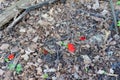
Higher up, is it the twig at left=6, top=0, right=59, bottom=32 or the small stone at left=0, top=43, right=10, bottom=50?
the twig at left=6, top=0, right=59, bottom=32

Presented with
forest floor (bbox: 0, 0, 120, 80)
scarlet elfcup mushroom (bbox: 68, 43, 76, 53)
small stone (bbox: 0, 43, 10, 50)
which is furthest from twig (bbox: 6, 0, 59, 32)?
scarlet elfcup mushroom (bbox: 68, 43, 76, 53)

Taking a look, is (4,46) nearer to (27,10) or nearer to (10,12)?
(10,12)

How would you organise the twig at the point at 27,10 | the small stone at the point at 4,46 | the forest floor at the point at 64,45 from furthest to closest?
the twig at the point at 27,10, the small stone at the point at 4,46, the forest floor at the point at 64,45

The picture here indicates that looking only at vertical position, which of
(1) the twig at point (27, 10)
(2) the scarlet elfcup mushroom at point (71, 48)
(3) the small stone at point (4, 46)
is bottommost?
(2) the scarlet elfcup mushroom at point (71, 48)

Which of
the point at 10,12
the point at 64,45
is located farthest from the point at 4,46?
the point at 64,45

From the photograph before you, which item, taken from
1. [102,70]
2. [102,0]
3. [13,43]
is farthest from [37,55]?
[102,0]

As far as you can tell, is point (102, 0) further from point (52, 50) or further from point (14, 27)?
point (14, 27)

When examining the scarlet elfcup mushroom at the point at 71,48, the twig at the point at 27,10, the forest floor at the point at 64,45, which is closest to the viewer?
the forest floor at the point at 64,45

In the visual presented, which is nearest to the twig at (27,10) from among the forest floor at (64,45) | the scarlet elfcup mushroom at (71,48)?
the forest floor at (64,45)

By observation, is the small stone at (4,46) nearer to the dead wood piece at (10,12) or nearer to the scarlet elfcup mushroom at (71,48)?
the dead wood piece at (10,12)

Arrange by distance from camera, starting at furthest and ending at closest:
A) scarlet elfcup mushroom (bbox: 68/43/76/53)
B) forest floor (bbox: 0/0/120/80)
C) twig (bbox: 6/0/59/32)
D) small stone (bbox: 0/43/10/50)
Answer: twig (bbox: 6/0/59/32), small stone (bbox: 0/43/10/50), scarlet elfcup mushroom (bbox: 68/43/76/53), forest floor (bbox: 0/0/120/80)

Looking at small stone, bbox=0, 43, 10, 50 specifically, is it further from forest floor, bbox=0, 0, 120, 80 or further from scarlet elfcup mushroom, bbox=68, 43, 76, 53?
scarlet elfcup mushroom, bbox=68, 43, 76, 53
